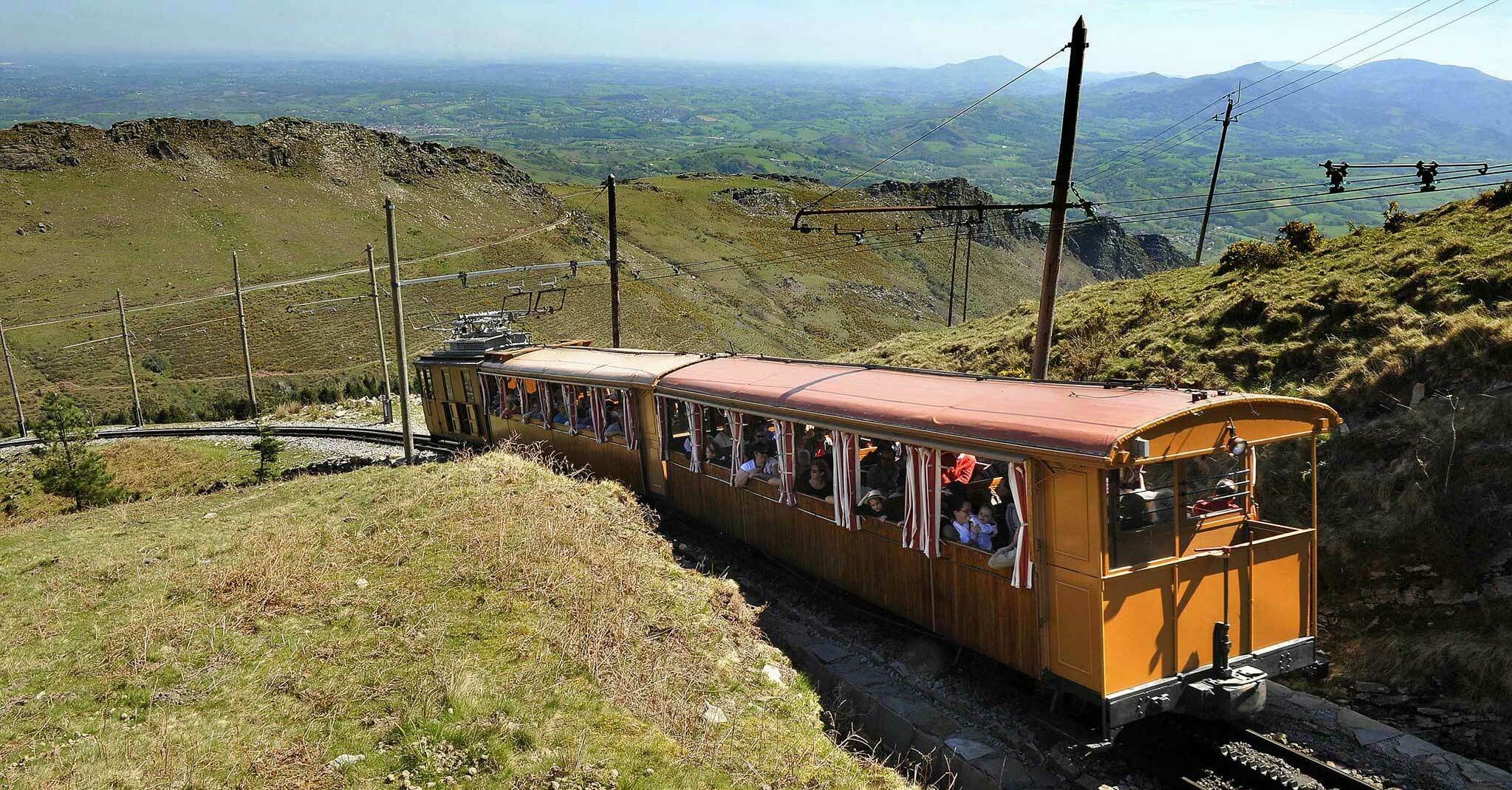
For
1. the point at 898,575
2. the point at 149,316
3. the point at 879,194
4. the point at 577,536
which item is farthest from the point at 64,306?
the point at 879,194

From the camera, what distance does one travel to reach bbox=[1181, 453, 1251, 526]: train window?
8.43 meters

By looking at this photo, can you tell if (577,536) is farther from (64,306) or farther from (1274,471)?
(64,306)

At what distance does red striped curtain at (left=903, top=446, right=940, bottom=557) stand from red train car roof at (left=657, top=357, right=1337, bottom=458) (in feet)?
1.14

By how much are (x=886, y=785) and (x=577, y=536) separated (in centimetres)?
559

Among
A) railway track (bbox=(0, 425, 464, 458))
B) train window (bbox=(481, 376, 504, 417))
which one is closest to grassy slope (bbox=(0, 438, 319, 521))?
railway track (bbox=(0, 425, 464, 458))

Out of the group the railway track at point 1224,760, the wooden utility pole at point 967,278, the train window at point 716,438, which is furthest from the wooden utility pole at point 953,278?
the railway track at point 1224,760

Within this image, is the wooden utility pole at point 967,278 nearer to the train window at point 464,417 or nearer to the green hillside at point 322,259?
the green hillside at point 322,259

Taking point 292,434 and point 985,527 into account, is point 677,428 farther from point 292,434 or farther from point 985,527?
point 292,434

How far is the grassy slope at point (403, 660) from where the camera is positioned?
673cm

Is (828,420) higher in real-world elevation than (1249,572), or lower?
higher

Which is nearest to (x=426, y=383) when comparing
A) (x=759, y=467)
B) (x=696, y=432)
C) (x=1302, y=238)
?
(x=696, y=432)

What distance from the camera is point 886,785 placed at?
769 cm

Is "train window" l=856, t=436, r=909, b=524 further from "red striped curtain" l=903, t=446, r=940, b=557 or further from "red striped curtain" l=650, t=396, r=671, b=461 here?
"red striped curtain" l=650, t=396, r=671, b=461

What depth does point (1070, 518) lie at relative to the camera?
8031 millimetres
